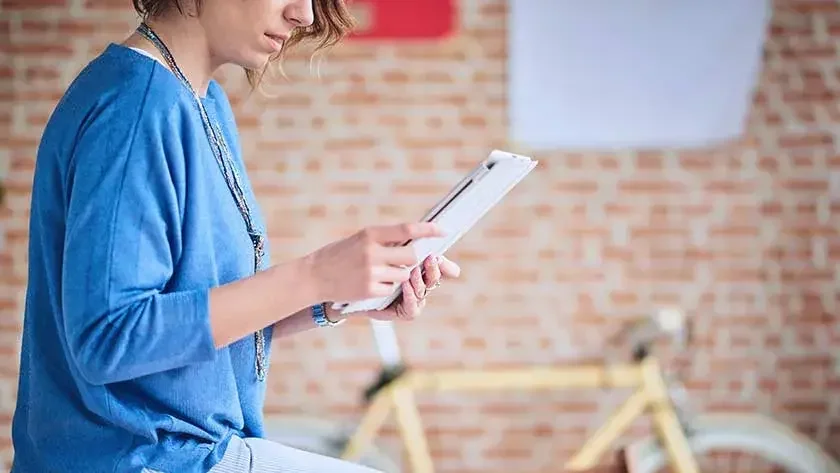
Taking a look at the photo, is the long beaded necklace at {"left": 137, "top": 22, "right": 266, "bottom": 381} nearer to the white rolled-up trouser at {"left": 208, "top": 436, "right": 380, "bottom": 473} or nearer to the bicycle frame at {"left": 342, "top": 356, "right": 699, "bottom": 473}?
the white rolled-up trouser at {"left": 208, "top": 436, "right": 380, "bottom": 473}

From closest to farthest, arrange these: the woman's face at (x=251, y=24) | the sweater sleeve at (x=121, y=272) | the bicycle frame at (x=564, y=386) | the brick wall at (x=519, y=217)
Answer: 1. the sweater sleeve at (x=121, y=272)
2. the woman's face at (x=251, y=24)
3. the bicycle frame at (x=564, y=386)
4. the brick wall at (x=519, y=217)

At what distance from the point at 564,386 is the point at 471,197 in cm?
222

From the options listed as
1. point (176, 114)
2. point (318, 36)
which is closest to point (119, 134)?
point (176, 114)

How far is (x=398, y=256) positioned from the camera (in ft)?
3.81

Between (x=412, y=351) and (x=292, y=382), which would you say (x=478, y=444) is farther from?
(x=292, y=382)

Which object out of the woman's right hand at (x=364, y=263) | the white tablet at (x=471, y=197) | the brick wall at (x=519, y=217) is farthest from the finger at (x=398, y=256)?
the brick wall at (x=519, y=217)

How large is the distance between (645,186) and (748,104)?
42cm

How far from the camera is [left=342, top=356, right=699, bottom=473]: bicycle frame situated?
3.39m

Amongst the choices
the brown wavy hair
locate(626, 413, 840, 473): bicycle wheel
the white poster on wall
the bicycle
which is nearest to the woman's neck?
the brown wavy hair

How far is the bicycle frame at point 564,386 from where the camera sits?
11.1ft

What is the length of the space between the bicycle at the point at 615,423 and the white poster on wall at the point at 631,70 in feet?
2.02

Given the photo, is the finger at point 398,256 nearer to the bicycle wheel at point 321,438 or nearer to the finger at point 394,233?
the finger at point 394,233

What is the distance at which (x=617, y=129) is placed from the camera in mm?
3500

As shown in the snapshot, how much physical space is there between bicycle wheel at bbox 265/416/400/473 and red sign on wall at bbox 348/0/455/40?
4.09 ft
